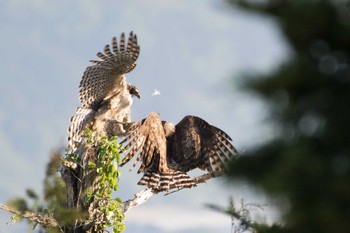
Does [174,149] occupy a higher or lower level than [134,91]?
lower

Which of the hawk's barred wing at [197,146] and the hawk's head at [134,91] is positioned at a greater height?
the hawk's head at [134,91]

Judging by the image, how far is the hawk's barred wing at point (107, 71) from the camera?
10188mm

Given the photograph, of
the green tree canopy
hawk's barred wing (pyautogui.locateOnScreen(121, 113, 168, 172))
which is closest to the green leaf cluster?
hawk's barred wing (pyautogui.locateOnScreen(121, 113, 168, 172))

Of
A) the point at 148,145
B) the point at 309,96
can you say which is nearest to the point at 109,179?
the point at 148,145

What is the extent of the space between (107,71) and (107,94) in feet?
1.31

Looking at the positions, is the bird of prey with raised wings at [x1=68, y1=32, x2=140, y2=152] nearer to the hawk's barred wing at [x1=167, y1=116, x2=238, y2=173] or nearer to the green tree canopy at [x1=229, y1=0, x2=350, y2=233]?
the hawk's barred wing at [x1=167, y1=116, x2=238, y2=173]

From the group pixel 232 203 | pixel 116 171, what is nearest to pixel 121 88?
pixel 116 171

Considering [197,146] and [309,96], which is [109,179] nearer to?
[197,146]

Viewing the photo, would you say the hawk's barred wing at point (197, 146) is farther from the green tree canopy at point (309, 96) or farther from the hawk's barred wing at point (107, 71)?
the green tree canopy at point (309, 96)

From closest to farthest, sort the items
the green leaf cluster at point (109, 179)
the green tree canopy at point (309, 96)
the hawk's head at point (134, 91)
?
the green tree canopy at point (309, 96), the green leaf cluster at point (109, 179), the hawk's head at point (134, 91)

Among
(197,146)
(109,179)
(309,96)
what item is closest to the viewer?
(309,96)

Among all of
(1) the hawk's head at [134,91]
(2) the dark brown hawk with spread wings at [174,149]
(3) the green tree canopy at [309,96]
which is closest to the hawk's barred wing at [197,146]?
(2) the dark brown hawk with spread wings at [174,149]

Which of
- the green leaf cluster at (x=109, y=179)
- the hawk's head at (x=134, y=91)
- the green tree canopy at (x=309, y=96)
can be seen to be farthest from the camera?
the hawk's head at (x=134, y=91)

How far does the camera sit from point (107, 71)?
414 inches
